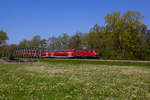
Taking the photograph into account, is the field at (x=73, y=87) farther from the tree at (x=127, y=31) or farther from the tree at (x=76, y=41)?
the tree at (x=76, y=41)

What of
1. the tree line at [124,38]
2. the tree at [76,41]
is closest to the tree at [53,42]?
the tree at [76,41]

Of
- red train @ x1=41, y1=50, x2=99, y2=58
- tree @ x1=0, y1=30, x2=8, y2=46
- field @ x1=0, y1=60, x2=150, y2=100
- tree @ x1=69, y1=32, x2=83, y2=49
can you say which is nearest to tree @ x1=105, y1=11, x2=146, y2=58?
red train @ x1=41, y1=50, x2=99, y2=58

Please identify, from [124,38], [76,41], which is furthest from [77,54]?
[76,41]

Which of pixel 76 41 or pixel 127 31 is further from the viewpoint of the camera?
pixel 76 41

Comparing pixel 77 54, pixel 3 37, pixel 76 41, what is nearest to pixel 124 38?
pixel 77 54

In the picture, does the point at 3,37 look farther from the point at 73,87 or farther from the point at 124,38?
the point at 73,87

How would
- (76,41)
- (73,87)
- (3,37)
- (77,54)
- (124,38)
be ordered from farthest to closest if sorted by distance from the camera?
(3,37)
(76,41)
(77,54)
(124,38)
(73,87)

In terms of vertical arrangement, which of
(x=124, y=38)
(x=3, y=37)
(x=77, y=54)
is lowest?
(x=77, y=54)

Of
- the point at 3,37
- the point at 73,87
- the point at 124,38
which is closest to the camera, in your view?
the point at 73,87

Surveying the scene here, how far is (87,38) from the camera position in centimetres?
7112

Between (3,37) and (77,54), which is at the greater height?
(3,37)

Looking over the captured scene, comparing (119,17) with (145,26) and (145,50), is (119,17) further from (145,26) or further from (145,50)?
(145,50)

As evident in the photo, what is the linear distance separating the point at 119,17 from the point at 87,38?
20092 mm

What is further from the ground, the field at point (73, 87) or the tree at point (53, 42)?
the tree at point (53, 42)
